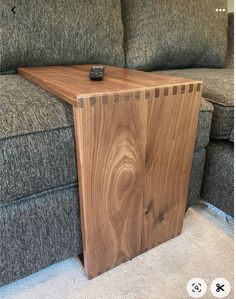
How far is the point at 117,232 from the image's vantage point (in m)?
0.71

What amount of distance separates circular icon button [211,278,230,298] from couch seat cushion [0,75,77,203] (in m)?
0.46

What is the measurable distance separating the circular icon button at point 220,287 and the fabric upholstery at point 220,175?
0.23 metres

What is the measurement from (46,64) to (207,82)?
0.60 metres

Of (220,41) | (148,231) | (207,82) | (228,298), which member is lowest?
(228,298)

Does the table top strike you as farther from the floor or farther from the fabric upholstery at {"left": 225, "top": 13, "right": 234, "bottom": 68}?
the fabric upholstery at {"left": 225, "top": 13, "right": 234, "bottom": 68}

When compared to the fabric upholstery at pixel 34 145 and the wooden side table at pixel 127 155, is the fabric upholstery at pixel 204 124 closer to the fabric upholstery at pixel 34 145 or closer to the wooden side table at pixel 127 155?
the wooden side table at pixel 127 155

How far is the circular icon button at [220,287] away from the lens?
690mm

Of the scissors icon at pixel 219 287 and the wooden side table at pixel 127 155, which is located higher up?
the wooden side table at pixel 127 155

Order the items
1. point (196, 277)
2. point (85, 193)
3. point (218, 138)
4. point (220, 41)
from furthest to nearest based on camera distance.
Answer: point (220, 41), point (218, 138), point (196, 277), point (85, 193)

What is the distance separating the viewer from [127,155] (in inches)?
25.2

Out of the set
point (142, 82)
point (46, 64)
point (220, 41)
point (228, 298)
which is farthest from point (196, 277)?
point (220, 41)

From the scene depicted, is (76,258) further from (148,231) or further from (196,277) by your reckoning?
(196,277)

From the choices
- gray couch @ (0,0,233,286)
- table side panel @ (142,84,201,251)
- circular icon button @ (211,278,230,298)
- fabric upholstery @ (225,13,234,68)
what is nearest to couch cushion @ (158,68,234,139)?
gray couch @ (0,0,233,286)

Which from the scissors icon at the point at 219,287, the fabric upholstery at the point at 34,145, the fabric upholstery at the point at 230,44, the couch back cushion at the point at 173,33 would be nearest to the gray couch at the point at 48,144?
the fabric upholstery at the point at 34,145
